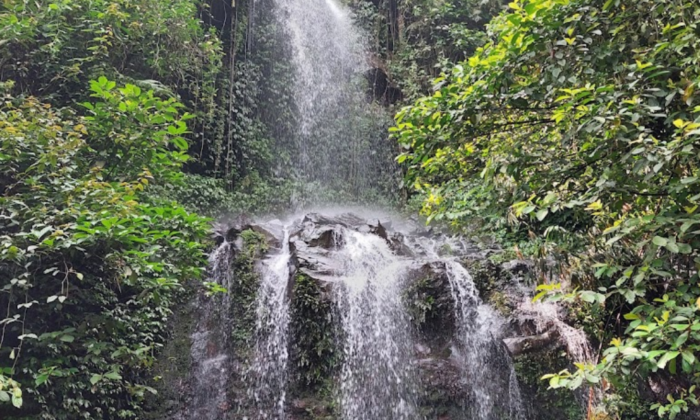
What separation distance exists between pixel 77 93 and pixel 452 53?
1199 centimetres

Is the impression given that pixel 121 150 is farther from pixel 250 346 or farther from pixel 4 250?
pixel 250 346

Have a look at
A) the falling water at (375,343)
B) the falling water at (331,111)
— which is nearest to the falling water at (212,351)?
the falling water at (375,343)

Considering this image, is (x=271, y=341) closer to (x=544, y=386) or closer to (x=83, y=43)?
(x=544, y=386)

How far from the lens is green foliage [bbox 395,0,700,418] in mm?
2459

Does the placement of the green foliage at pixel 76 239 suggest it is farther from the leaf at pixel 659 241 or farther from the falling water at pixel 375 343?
the leaf at pixel 659 241

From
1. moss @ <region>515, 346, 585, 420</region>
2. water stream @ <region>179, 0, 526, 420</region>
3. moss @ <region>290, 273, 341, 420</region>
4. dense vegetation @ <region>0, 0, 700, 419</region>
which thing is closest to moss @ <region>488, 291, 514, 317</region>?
water stream @ <region>179, 0, 526, 420</region>

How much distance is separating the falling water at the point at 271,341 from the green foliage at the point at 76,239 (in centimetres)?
224

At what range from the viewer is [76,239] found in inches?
150

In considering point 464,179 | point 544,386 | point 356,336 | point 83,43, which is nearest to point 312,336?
point 356,336

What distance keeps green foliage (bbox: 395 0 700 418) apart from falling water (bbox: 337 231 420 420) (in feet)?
12.2

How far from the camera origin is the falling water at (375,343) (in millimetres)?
6754

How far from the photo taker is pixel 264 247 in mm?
8633

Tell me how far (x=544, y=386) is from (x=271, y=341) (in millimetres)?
4192

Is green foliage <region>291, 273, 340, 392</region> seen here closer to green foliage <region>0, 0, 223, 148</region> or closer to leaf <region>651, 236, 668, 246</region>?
green foliage <region>0, 0, 223, 148</region>
